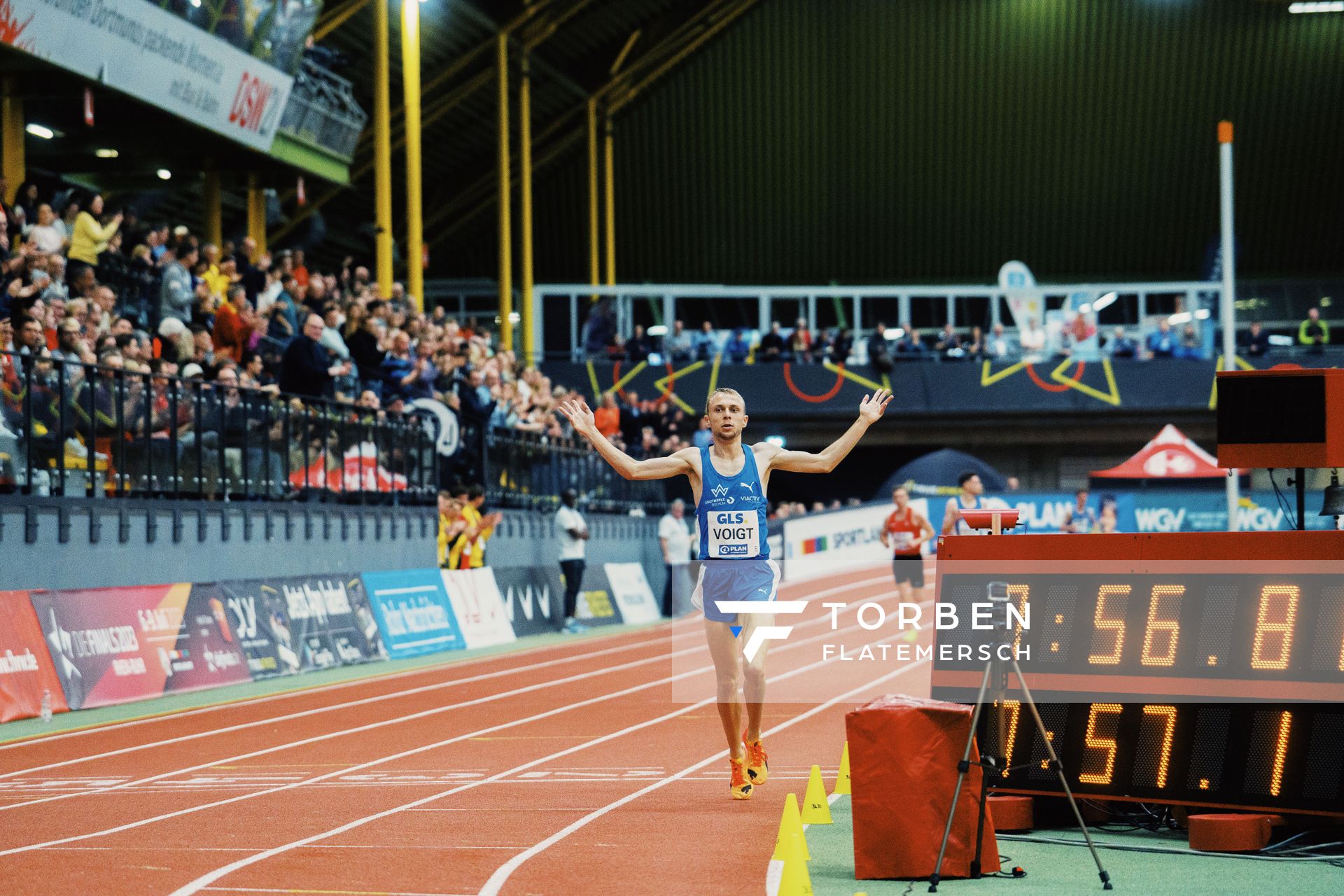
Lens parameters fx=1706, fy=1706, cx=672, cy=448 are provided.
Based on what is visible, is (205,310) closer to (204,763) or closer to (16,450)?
(16,450)

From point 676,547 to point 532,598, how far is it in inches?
192

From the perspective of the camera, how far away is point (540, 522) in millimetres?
28000

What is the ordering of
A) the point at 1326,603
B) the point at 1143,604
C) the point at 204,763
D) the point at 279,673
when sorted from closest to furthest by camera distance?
1. the point at 1326,603
2. the point at 1143,604
3. the point at 204,763
4. the point at 279,673

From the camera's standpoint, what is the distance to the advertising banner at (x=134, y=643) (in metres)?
15.0

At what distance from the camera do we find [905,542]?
66.4 feet

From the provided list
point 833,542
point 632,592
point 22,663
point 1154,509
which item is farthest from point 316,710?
point 1154,509

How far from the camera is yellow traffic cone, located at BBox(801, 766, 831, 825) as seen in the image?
29.5 feet

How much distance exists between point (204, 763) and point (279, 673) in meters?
6.50

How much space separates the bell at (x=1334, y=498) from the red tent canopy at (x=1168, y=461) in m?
23.8

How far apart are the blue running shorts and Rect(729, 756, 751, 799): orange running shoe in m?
0.82

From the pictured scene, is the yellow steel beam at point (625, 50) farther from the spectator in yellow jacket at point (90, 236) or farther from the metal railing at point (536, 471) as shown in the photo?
the spectator in yellow jacket at point (90, 236)

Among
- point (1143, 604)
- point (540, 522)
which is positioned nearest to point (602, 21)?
point (540, 522)

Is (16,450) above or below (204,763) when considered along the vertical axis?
above

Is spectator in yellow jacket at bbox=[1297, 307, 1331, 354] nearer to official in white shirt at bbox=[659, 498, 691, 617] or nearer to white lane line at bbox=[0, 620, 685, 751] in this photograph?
official in white shirt at bbox=[659, 498, 691, 617]
